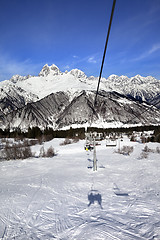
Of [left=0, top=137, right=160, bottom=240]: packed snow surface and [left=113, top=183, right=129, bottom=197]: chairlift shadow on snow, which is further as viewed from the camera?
[left=113, top=183, right=129, bottom=197]: chairlift shadow on snow

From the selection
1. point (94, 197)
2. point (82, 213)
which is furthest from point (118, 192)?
point (82, 213)

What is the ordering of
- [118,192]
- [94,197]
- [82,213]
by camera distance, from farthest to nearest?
[118,192] < [94,197] < [82,213]

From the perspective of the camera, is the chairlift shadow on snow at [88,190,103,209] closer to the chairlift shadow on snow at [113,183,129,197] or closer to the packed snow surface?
the packed snow surface

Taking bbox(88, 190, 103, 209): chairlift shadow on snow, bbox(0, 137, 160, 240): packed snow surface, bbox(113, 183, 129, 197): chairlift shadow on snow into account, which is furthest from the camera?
bbox(113, 183, 129, 197): chairlift shadow on snow

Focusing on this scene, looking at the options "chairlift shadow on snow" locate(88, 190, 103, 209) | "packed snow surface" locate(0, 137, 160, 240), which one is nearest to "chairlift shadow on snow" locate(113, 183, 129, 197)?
"packed snow surface" locate(0, 137, 160, 240)

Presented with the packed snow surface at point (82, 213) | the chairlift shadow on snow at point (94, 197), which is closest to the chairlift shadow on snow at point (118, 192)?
the packed snow surface at point (82, 213)

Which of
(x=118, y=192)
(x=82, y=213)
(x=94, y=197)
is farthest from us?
(x=118, y=192)

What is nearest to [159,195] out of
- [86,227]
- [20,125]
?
[86,227]

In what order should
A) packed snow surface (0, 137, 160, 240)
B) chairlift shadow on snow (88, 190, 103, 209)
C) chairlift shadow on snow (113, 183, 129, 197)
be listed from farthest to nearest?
→ chairlift shadow on snow (113, 183, 129, 197) < chairlift shadow on snow (88, 190, 103, 209) < packed snow surface (0, 137, 160, 240)

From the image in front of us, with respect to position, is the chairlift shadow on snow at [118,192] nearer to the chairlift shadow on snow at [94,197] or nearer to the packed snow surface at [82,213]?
the packed snow surface at [82,213]

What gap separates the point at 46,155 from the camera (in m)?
38.6

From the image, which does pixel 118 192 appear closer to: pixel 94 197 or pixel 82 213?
pixel 94 197

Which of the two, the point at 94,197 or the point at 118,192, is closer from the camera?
the point at 94,197

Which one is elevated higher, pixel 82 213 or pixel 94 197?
pixel 82 213
